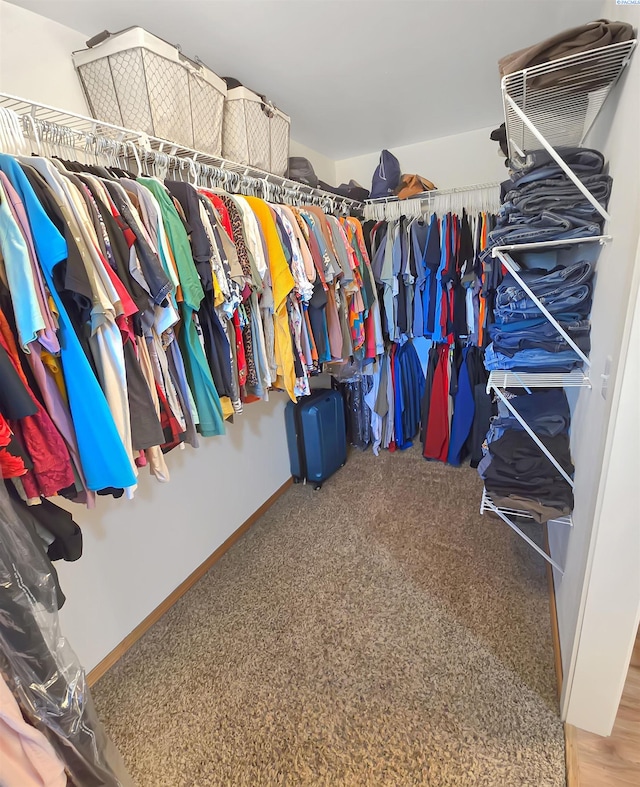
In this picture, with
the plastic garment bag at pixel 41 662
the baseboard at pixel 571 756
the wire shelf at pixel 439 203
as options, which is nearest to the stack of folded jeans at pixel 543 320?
the baseboard at pixel 571 756

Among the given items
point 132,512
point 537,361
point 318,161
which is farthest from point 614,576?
point 318,161

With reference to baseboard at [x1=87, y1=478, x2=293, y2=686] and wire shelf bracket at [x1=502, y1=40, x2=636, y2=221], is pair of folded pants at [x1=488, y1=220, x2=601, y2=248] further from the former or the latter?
baseboard at [x1=87, y1=478, x2=293, y2=686]

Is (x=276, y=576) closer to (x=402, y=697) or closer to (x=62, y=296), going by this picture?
(x=402, y=697)

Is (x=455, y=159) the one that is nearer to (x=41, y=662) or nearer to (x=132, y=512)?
(x=132, y=512)

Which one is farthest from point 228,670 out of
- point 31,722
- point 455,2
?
point 455,2

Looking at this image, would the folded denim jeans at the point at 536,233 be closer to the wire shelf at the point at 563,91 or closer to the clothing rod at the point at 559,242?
the clothing rod at the point at 559,242

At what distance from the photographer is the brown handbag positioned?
107 inches

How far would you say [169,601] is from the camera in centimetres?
185

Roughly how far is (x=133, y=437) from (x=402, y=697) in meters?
1.32

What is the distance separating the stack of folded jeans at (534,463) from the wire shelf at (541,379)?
0.22m

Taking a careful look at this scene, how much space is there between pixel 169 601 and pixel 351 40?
2.64 meters

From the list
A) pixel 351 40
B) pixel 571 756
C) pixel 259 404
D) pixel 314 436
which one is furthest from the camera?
pixel 314 436

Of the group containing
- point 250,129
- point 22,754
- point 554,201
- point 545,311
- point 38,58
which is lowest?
point 22,754

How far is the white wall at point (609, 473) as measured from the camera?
970mm
